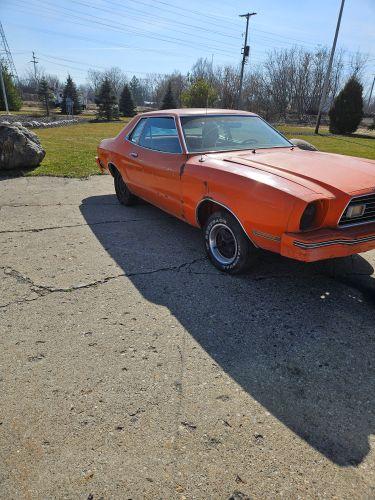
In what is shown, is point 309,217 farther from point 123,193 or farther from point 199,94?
point 199,94

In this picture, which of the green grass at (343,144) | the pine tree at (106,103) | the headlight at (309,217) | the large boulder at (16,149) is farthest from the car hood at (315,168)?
the pine tree at (106,103)

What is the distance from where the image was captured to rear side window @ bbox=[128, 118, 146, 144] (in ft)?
17.1

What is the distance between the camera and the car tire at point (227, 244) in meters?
3.38

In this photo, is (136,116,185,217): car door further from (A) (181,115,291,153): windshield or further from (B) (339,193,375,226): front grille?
(B) (339,193,375,226): front grille

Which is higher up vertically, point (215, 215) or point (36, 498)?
point (215, 215)

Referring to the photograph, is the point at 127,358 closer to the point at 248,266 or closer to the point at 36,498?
the point at 36,498

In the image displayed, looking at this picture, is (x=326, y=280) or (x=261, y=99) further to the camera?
(x=261, y=99)

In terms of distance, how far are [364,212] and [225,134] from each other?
2.00 metres

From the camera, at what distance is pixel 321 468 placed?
179 centimetres

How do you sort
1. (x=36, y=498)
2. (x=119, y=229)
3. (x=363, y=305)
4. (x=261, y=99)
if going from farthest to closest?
1. (x=261, y=99)
2. (x=119, y=229)
3. (x=363, y=305)
4. (x=36, y=498)

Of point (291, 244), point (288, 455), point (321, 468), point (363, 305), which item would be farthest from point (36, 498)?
point (363, 305)

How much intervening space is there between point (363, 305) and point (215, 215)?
1.56 metres

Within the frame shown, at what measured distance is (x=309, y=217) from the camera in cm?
293

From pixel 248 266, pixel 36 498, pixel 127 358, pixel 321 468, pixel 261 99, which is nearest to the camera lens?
pixel 36 498
